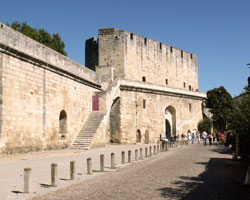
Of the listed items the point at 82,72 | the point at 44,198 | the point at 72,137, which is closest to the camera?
the point at 44,198

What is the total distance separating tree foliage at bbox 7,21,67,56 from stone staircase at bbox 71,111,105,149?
10.9 metres

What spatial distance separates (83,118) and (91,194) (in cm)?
1318

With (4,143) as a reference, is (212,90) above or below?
above

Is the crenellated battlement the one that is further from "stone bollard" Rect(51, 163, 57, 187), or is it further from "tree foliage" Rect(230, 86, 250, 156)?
"stone bollard" Rect(51, 163, 57, 187)

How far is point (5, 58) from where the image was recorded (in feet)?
38.0

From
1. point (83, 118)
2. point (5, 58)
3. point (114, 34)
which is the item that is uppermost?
point (114, 34)

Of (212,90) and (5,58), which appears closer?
(5,58)

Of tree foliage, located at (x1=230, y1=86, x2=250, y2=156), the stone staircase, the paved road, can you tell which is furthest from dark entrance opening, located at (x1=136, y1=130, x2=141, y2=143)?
the paved road

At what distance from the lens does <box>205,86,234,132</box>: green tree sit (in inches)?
1240

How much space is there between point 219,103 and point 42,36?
1902cm

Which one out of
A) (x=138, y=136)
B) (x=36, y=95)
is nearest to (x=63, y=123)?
(x=36, y=95)

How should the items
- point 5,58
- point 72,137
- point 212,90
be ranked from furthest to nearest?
point 212,90, point 72,137, point 5,58

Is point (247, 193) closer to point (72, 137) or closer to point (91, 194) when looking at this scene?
point (91, 194)

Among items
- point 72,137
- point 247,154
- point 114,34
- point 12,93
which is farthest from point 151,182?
point 114,34
